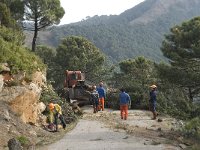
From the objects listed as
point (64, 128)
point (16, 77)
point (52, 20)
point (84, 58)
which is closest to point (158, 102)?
point (64, 128)

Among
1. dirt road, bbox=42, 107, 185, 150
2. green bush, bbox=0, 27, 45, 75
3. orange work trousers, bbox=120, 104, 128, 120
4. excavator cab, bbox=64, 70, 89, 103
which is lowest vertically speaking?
dirt road, bbox=42, 107, 185, 150

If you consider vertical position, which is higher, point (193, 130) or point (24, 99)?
point (24, 99)

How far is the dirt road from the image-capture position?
14.4m

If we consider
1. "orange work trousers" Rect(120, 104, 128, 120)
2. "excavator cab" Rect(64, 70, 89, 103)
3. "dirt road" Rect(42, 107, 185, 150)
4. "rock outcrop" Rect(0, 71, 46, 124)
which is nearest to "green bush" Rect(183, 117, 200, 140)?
"dirt road" Rect(42, 107, 185, 150)

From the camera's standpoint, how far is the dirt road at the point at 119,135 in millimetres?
14445

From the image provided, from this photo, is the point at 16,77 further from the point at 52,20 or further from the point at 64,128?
the point at 52,20

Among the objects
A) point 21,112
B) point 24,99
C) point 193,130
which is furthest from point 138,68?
point 21,112

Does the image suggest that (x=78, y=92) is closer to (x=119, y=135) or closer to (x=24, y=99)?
(x=24, y=99)

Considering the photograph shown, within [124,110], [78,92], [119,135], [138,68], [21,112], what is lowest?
[119,135]

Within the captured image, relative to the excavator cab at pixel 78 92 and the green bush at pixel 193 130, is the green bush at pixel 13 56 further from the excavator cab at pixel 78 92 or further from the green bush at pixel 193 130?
the excavator cab at pixel 78 92

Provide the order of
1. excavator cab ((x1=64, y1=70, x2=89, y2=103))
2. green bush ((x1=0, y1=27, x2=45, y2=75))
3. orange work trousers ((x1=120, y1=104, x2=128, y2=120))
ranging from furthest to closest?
excavator cab ((x1=64, y1=70, x2=89, y2=103)) < orange work trousers ((x1=120, y1=104, x2=128, y2=120)) < green bush ((x1=0, y1=27, x2=45, y2=75))

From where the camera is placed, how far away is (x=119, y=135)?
16.8 m

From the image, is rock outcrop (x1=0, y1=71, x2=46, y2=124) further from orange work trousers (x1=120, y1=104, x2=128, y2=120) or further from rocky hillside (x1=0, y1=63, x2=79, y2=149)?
orange work trousers (x1=120, y1=104, x2=128, y2=120)

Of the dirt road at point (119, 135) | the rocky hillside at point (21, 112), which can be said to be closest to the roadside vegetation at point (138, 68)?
the rocky hillside at point (21, 112)
